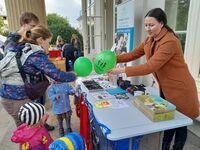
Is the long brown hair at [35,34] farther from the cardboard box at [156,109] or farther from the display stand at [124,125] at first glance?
the cardboard box at [156,109]

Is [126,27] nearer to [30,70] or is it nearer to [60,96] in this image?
[60,96]

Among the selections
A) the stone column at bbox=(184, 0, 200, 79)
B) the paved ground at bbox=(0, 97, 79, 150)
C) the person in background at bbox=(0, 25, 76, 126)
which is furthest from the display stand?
the paved ground at bbox=(0, 97, 79, 150)

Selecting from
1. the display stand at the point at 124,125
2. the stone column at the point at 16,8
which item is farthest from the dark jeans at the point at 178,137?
the stone column at the point at 16,8

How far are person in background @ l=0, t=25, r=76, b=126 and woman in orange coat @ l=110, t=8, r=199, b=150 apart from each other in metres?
0.57

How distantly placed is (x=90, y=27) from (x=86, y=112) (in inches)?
159

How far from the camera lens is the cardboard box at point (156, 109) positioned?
1.07 metres

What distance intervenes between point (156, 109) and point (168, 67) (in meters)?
0.36

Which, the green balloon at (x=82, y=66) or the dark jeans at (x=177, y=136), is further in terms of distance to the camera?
the green balloon at (x=82, y=66)

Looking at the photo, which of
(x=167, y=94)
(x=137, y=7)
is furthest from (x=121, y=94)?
(x=137, y=7)

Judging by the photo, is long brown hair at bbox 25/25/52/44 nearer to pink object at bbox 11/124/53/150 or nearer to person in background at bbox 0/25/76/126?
person in background at bbox 0/25/76/126

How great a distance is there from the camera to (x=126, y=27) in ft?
8.24

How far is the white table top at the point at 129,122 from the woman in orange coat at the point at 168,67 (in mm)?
189

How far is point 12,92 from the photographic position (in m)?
1.24

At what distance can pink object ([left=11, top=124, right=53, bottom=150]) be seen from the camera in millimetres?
1077
